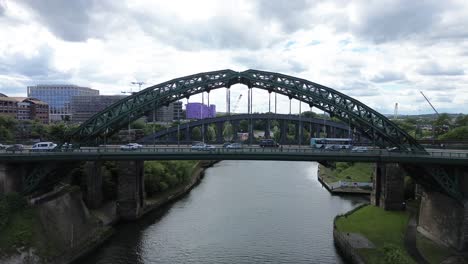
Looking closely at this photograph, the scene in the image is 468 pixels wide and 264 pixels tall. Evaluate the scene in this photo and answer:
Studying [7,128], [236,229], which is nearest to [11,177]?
[236,229]

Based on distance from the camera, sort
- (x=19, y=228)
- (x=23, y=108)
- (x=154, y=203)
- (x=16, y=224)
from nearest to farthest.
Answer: (x=19, y=228)
(x=16, y=224)
(x=154, y=203)
(x=23, y=108)

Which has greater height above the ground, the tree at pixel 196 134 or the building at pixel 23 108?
the building at pixel 23 108

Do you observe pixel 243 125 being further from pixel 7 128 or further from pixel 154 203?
pixel 154 203

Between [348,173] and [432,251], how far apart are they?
52500 mm

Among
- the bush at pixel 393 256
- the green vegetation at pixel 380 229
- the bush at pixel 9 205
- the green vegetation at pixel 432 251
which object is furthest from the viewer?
the green vegetation at pixel 432 251

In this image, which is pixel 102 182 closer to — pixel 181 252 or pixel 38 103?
pixel 181 252

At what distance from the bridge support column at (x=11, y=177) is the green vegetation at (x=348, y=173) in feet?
202

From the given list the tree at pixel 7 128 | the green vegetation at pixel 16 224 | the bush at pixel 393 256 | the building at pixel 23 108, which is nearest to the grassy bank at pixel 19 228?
the green vegetation at pixel 16 224

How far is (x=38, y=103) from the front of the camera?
156 m

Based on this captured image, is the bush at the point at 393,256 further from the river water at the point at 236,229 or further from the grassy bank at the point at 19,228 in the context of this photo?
the grassy bank at the point at 19,228

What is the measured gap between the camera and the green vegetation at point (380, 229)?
1394 inches

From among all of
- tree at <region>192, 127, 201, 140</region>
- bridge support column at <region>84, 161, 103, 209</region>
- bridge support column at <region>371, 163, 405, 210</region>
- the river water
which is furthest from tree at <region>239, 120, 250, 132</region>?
bridge support column at <region>84, 161, 103, 209</region>

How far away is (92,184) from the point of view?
53500 millimetres

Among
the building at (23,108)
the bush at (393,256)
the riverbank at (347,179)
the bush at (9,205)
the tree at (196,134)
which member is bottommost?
the bush at (393,256)
